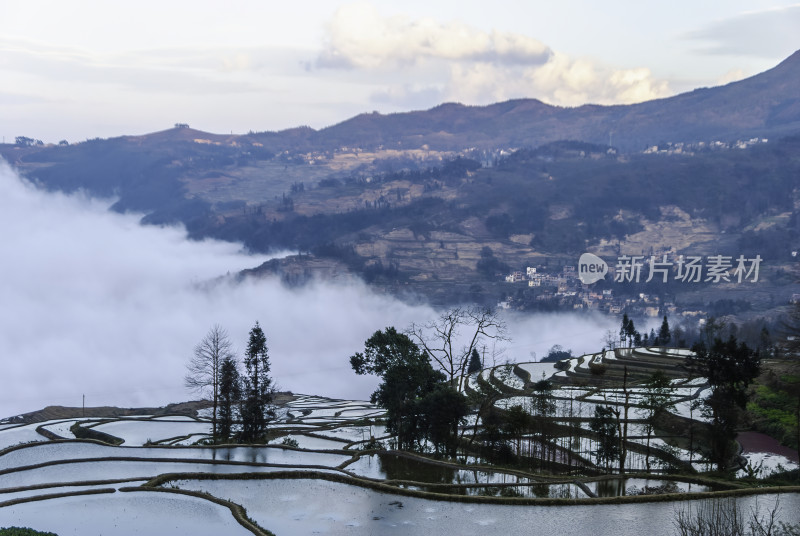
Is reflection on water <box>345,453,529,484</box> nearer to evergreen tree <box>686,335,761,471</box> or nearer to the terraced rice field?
the terraced rice field

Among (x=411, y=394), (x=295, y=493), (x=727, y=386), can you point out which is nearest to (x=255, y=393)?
(x=411, y=394)

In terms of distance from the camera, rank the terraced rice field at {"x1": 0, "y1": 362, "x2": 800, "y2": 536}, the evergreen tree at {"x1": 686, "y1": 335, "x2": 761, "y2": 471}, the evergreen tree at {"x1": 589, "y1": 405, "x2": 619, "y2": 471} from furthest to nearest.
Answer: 1. the evergreen tree at {"x1": 686, "y1": 335, "x2": 761, "y2": 471}
2. the evergreen tree at {"x1": 589, "y1": 405, "x2": 619, "y2": 471}
3. the terraced rice field at {"x1": 0, "y1": 362, "x2": 800, "y2": 536}

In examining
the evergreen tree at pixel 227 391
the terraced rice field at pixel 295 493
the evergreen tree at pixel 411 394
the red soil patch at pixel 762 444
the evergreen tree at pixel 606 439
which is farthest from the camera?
the evergreen tree at pixel 227 391

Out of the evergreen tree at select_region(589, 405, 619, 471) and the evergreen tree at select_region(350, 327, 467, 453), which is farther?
the evergreen tree at select_region(350, 327, 467, 453)

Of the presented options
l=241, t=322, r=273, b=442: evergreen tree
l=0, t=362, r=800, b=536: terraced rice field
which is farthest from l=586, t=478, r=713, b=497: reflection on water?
l=241, t=322, r=273, b=442: evergreen tree

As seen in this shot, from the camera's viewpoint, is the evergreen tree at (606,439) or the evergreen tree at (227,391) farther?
the evergreen tree at (227,391)

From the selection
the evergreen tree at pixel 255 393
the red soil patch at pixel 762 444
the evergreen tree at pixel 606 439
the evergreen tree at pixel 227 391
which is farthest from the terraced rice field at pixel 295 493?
the evergreen tree at pixel 227 391

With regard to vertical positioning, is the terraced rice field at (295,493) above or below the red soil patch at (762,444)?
above

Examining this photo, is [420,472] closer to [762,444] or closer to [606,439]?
[606,439]

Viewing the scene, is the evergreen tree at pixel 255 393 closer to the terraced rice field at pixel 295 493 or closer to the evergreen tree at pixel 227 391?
the evergreen tree at pixel 227 391
